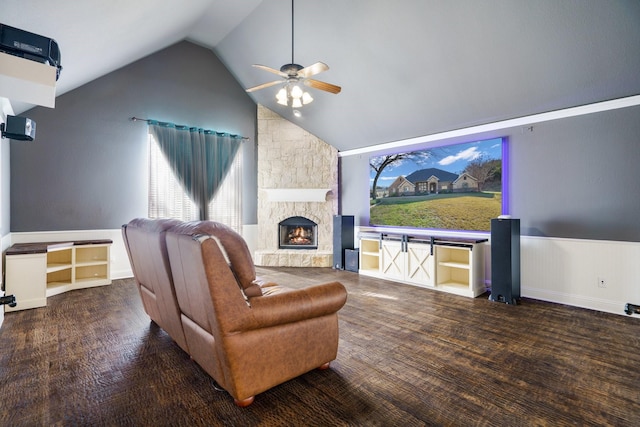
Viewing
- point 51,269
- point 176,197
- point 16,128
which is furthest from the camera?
point 176,197

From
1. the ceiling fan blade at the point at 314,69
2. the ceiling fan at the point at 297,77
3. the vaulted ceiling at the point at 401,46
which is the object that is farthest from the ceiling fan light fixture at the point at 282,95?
the vaulted ceiling at the point at 401,46

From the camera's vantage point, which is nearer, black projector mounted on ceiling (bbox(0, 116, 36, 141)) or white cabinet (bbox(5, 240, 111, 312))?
black projector mounted on ceiling (bbox(0, 116, 36, 141))

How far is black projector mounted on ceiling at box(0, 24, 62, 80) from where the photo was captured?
209cm

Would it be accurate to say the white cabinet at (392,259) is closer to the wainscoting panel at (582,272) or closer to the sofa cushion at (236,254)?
the wainscoting panel at (582,272)

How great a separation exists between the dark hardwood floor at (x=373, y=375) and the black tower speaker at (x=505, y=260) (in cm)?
44

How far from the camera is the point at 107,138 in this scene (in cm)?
518

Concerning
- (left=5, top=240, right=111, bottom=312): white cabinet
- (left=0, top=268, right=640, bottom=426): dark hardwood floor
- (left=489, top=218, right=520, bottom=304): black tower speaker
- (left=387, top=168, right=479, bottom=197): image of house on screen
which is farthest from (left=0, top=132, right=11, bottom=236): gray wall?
(left=489, top=218, right=520, bottom=304): black tower speaker

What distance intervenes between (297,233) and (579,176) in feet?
15.9

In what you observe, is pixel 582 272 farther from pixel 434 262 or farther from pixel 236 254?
pixel 236 254

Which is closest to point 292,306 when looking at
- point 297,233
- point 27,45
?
point 27,45

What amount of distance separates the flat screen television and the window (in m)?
2.88

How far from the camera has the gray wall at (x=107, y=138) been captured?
458 centimetres

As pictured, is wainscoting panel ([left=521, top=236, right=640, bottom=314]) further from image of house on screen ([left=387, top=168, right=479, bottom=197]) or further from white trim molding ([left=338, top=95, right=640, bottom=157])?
white trim molding ([left=338, top=95, right=640, bottom=157])

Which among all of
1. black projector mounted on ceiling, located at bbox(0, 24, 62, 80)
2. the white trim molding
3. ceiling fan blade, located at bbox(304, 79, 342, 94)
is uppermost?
ceiling fan blade, located at bbox(304, 79, 342, 94)
